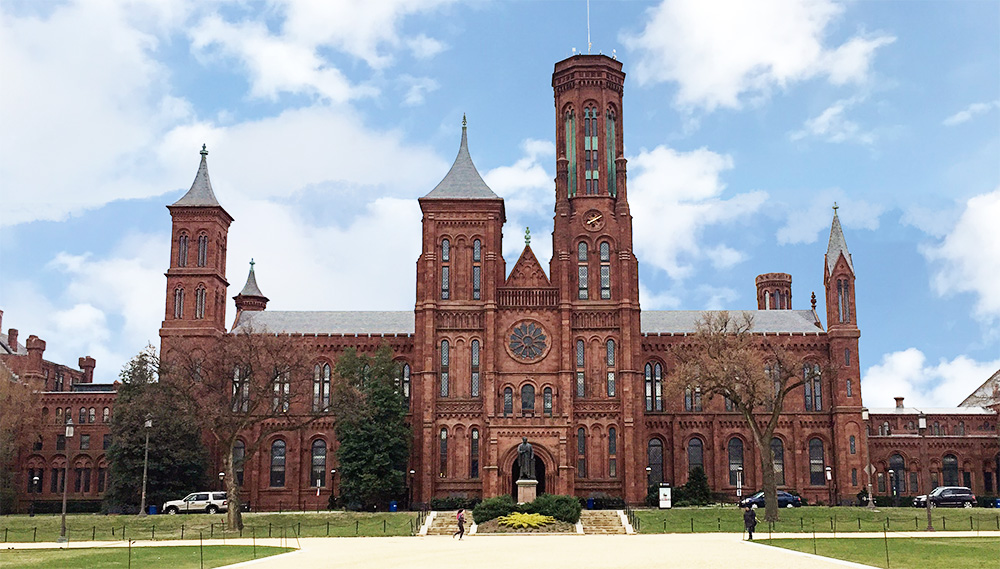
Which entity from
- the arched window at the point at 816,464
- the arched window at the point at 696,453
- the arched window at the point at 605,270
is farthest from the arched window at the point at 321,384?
the arched window at the point at 816,464

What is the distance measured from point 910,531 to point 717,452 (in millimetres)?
29675

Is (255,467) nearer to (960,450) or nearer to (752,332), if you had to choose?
(752,332)

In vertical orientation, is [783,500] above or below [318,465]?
below

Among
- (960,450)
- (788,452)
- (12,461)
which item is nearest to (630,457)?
(788,452)

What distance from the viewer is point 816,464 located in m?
83.2

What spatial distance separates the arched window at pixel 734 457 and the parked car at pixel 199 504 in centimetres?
3911

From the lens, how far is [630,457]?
74.9m

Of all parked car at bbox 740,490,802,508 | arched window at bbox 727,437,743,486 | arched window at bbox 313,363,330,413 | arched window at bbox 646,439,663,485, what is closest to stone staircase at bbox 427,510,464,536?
arched window at bbox 313,363,330,413

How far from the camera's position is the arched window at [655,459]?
272 feet

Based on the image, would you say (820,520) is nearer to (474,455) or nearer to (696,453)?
Result: (696,453)

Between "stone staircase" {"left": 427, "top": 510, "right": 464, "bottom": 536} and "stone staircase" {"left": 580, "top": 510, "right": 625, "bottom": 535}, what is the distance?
6865mm

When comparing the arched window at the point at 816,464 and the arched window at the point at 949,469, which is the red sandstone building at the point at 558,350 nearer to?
the arched window at the point at 816,464

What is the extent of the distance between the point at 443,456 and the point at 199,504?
17.4 m

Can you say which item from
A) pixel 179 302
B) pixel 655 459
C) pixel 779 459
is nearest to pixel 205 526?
pixel 179 302
